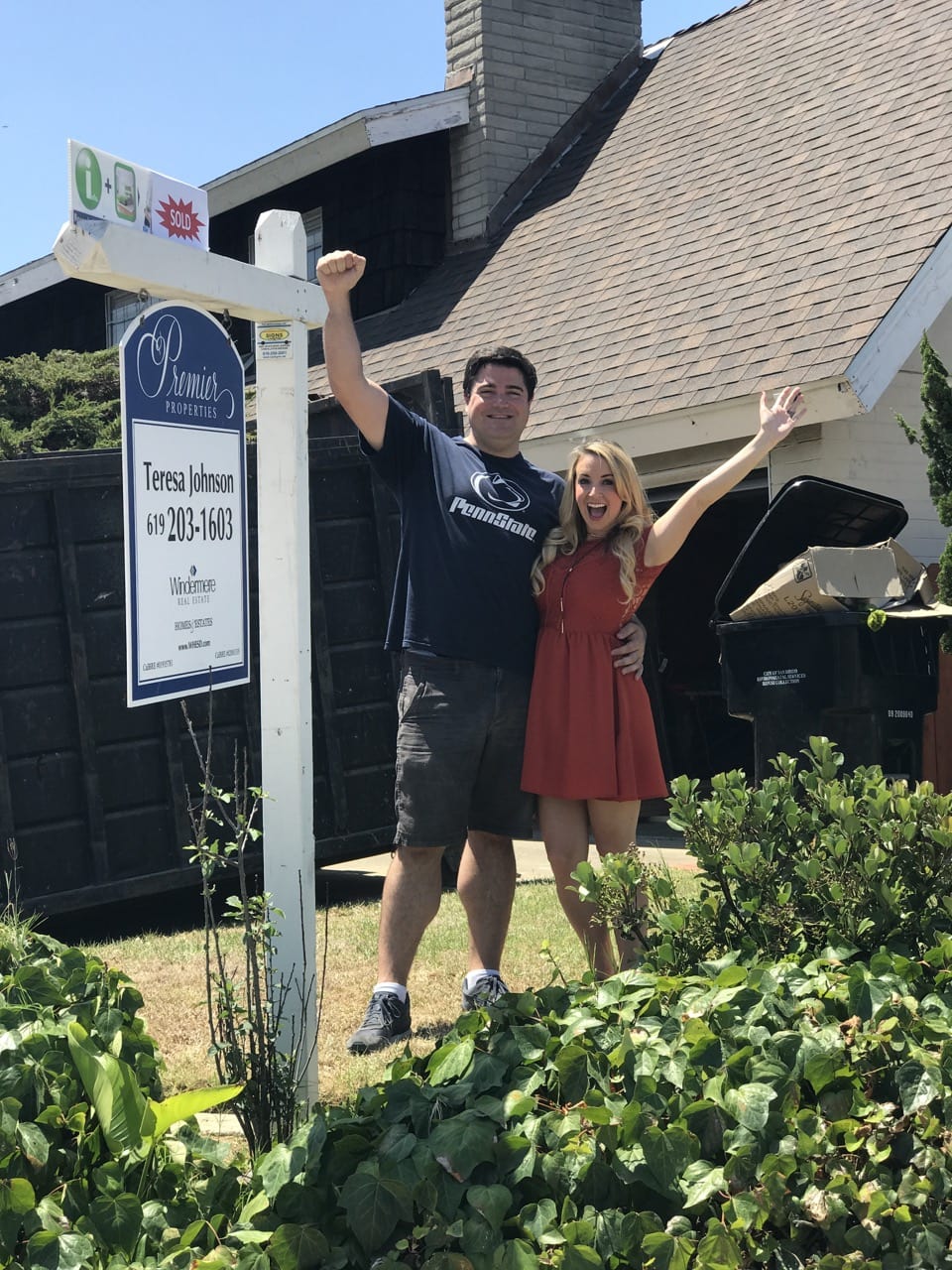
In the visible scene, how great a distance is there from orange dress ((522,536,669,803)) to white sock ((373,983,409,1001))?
2.35 ft

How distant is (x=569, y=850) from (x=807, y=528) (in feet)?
7.67

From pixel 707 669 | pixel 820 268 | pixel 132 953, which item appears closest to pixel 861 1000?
pixel 132 953

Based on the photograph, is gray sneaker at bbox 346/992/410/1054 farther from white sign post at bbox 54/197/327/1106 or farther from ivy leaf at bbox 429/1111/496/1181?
ivy leaf at bbox 429/1111/496/1181

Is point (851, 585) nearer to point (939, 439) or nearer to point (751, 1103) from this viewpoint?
point (939, 439)

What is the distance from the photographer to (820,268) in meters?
8.56

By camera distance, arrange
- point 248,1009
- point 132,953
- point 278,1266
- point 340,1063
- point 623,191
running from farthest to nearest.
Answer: point 623,191 → point 132,953 → point 340,1063 → point 248,1009 → point 278,1266

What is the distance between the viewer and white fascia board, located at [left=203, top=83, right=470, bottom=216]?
13070 mm

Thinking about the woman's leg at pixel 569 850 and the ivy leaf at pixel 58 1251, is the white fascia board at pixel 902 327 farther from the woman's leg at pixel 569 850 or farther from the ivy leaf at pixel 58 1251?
the ivy leaf at pixel 58 1251

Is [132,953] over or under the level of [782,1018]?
under

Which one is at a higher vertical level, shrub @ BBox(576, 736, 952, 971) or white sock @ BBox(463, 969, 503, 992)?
shrub @ BBox(576, 736, 952, 971)

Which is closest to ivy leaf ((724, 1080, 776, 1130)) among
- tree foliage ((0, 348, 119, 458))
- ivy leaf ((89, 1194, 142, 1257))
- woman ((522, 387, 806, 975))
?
ivy leaf ((89, 1194, 142, 1257))

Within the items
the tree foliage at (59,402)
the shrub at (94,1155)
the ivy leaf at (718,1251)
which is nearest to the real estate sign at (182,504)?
the shrub at (94,1155)

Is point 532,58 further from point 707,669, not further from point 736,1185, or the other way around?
point 736,1185

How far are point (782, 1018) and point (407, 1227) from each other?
2.58 ft
